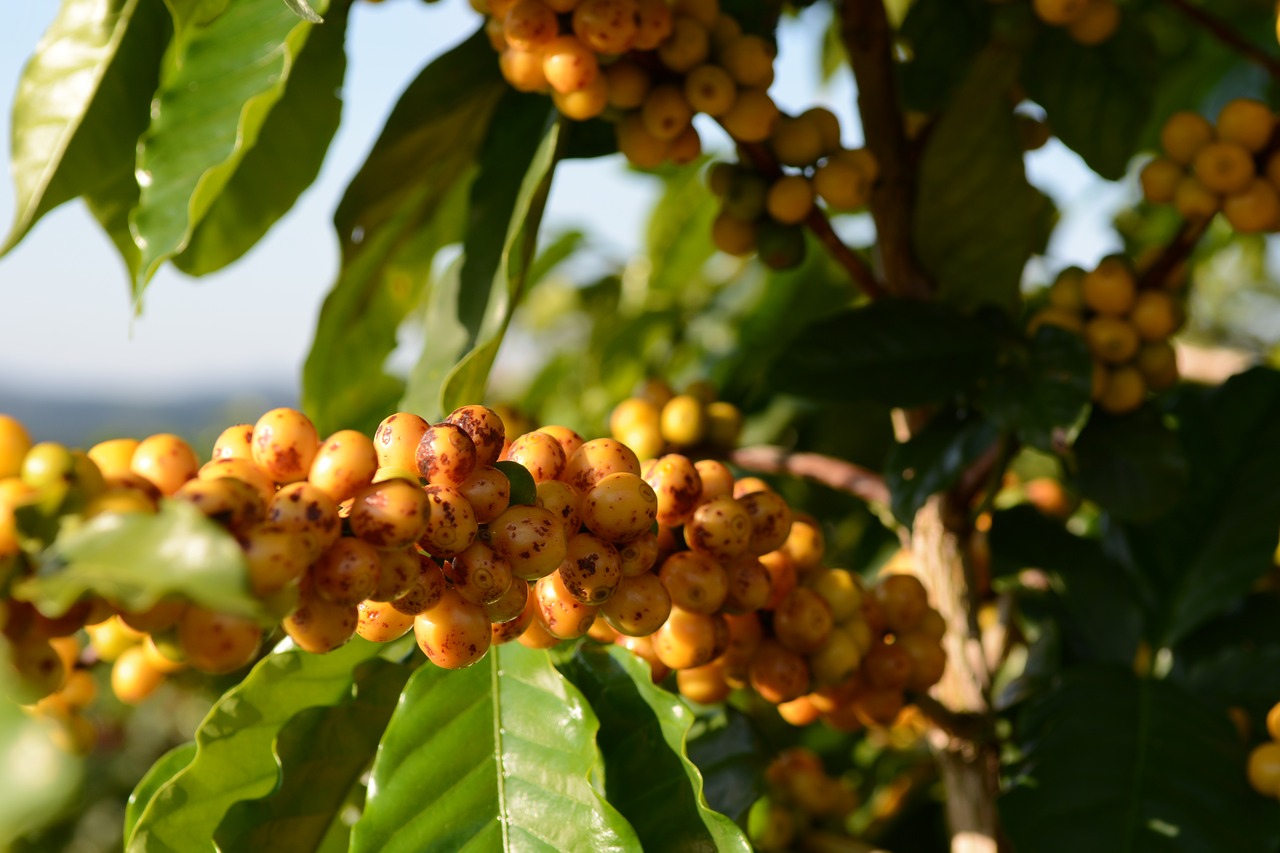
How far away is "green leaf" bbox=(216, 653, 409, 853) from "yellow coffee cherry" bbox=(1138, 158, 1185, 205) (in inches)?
33.5

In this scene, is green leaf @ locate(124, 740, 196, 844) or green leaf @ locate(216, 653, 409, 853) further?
green leaf @ locate(124, 740, 196, 844)

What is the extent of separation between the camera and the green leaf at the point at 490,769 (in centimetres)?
72

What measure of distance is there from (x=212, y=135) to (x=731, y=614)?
558mm

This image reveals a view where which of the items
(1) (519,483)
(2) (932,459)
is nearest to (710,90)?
(2) (932,459)

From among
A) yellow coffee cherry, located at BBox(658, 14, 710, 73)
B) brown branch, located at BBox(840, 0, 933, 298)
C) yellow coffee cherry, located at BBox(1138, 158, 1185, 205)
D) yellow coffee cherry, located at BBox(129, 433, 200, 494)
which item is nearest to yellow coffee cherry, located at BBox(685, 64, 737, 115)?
yellow coffee cherry, located at BBox(658, 14, 710, 73)

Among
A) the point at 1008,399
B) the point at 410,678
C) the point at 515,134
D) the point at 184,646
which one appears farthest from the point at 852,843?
the point at 184,646

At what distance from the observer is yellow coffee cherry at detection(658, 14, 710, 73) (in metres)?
0.98

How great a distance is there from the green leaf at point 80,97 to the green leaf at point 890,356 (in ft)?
2.14

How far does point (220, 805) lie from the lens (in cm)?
78

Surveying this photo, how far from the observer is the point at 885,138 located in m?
1.19

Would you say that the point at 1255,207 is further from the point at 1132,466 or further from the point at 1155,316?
the point at 1132,466

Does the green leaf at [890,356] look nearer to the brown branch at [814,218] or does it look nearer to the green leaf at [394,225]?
the brown branch at [814,218]

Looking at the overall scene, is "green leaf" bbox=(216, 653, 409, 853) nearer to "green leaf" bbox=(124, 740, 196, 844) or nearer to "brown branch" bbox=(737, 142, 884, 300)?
"green leaf" bbox=(124, 740, 196, 844)

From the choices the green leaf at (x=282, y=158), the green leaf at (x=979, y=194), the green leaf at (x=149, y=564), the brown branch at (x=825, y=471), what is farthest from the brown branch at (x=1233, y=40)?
the green leaf at (x=149, y=564)
